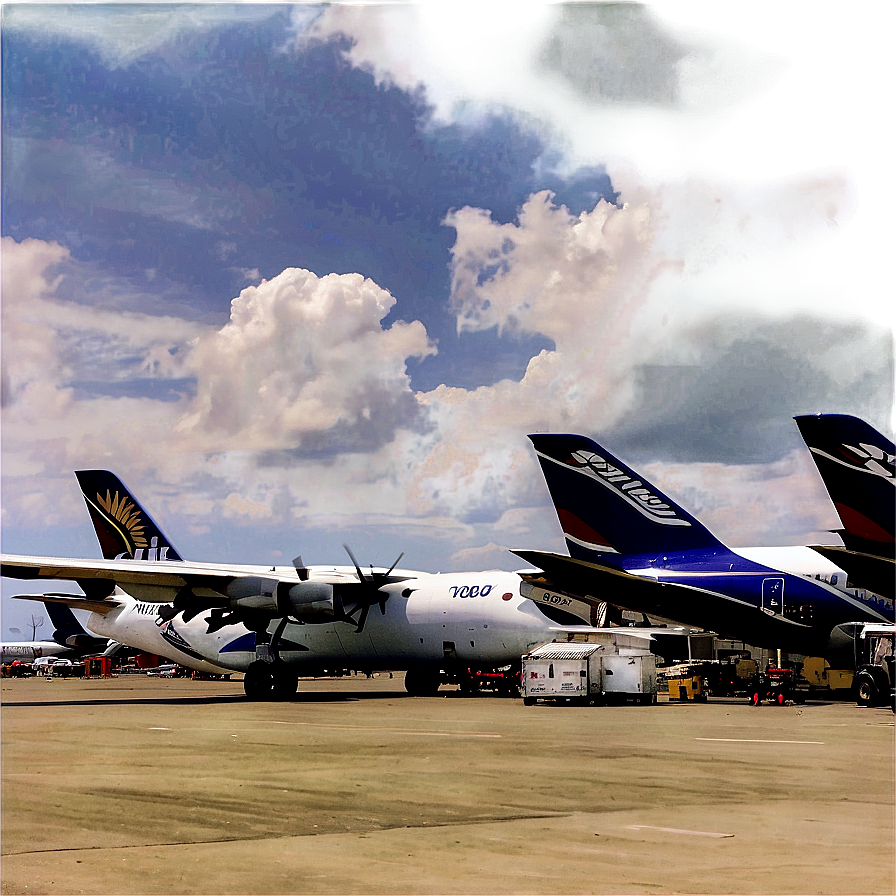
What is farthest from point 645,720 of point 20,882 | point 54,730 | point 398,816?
point 20,882

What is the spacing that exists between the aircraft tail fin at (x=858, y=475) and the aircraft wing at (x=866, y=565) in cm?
62

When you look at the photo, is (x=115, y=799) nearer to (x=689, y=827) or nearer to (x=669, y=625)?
(x=689, y=827)

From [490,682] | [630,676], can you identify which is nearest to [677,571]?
[630,676]

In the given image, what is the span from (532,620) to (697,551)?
22.5 ft

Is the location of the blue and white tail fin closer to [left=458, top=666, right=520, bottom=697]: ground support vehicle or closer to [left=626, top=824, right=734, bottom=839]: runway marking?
[left=458, top=666, right=520, bottom=697]: ground support vehicle

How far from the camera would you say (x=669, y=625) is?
42062mm

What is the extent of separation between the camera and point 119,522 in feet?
193

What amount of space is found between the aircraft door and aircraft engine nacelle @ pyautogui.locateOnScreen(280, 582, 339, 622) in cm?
1611

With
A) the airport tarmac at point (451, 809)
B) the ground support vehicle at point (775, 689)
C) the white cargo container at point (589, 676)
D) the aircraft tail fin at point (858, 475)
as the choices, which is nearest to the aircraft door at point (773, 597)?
the ground support vehicle at point (775, 689)

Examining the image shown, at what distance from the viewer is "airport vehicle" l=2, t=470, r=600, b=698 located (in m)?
42.8

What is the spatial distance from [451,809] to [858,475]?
966 inches

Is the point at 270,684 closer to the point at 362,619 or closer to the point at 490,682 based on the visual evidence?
the point at 362,619

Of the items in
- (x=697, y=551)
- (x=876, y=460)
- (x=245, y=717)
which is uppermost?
(x=876, y=460)

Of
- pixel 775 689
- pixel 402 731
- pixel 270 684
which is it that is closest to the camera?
pixel 402 731
